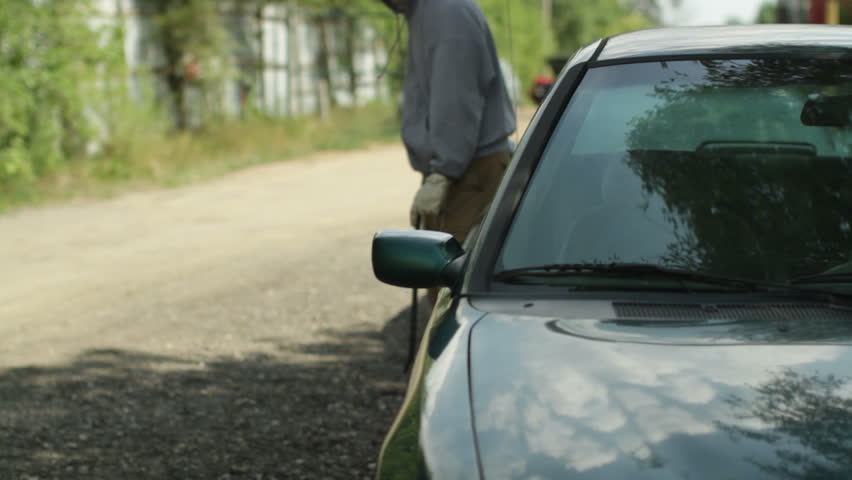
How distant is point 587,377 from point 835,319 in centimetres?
61

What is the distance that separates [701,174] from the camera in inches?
114

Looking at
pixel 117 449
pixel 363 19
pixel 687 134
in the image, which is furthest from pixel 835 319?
pixel 363 19

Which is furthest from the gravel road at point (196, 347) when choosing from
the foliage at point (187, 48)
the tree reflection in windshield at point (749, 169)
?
the foliage at point (187, 48)

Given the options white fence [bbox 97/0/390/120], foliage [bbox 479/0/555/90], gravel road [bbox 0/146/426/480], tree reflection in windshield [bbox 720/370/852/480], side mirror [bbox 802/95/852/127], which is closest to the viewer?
tree reflection in windshield [bbox 720/370/852/480]

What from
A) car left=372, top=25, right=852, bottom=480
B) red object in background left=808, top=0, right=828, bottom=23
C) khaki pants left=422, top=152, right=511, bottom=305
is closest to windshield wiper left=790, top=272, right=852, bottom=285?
car left=372, top=25, right=852, bottom=480

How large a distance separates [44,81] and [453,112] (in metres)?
10.3

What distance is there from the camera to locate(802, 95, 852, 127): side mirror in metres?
3.01

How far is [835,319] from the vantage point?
94.7 inches

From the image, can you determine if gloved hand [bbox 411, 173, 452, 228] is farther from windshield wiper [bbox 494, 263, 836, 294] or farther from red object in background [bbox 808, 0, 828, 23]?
red object in background [bbox 808, 0, 828, 23]

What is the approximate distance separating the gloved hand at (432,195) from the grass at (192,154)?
9063mm

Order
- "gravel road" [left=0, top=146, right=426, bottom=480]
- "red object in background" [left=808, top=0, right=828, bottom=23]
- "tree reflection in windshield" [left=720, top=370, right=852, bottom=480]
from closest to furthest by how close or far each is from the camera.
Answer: "tree reflection in windshield" [left=720, top=370, right=852, bottom=480] < "gravel road" [left=0, top=146, right=426, bottom=480] < "red object in background" [left=808, top=0, right=828, bottom=23]

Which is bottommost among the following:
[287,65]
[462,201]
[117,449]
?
[287,65]

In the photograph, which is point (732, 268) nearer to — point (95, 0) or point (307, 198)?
point (307, 198)

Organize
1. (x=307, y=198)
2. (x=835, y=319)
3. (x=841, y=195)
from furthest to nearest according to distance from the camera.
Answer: (x=307, y=198), (x=841, y=195), (x=835, y=319)
